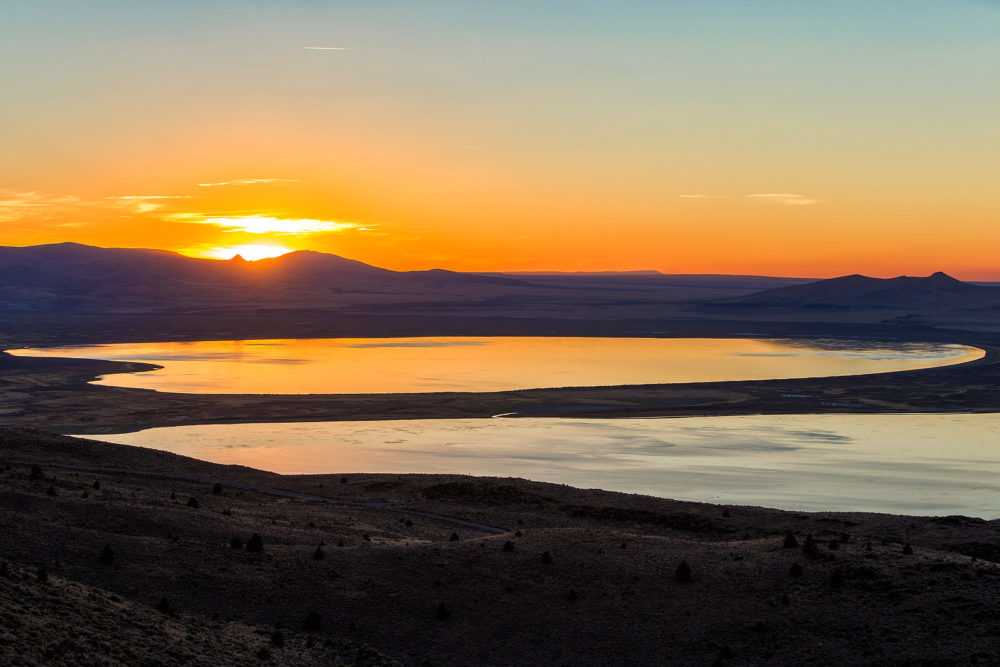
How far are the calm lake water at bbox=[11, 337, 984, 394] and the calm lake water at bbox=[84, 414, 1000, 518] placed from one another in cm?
1681

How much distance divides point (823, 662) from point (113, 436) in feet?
137

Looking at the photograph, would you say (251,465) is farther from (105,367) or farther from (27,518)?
(105,367)

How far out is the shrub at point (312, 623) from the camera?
1698cm

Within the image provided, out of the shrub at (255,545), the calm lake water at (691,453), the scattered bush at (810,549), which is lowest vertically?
the calm lake water at (691,453)

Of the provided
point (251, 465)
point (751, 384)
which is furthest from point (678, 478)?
point (751, 384)

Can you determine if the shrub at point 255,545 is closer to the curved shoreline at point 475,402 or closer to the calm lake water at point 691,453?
the calm lake water at point 691,453

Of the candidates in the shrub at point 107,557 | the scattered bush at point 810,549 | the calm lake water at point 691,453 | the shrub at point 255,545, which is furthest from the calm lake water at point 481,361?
the scattered bush at point 810,549

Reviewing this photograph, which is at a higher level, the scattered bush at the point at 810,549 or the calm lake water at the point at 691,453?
the scattered bush at the point at 810,549

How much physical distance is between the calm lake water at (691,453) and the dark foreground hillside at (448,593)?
36.4ft

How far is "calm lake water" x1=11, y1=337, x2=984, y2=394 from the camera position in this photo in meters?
73.1

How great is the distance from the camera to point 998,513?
108 feet

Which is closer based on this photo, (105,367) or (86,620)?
(86,620)

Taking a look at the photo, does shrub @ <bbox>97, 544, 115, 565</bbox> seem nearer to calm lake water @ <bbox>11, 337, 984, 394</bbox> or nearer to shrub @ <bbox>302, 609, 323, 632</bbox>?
shrub @ <bbox>302, 609, 323, 632</bbox>

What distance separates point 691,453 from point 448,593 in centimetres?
2811
